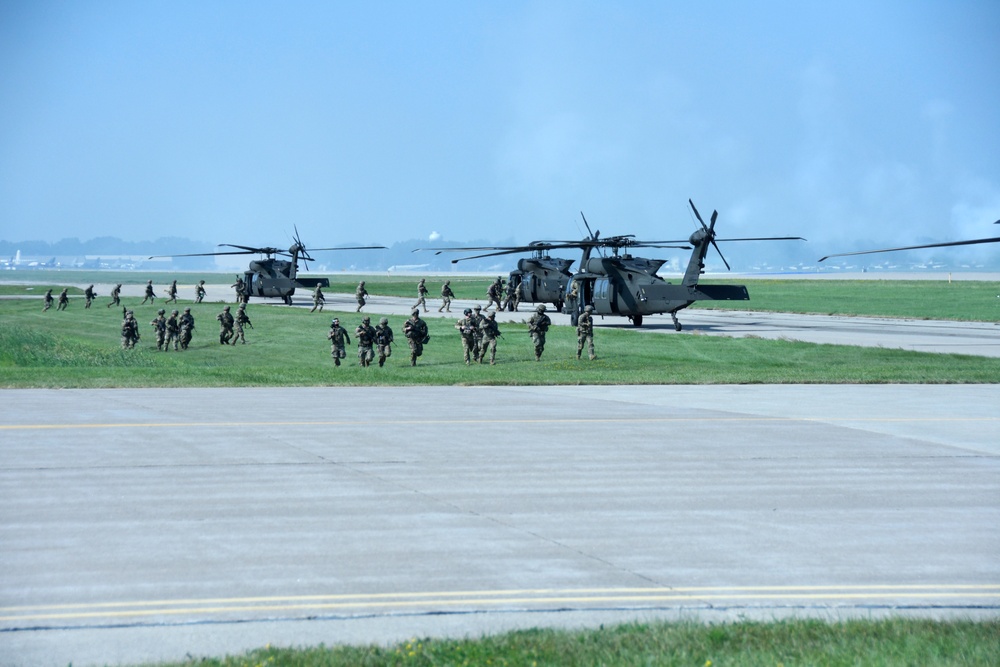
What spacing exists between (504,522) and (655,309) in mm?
32355

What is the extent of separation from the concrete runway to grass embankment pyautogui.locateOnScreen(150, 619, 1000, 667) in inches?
14.9

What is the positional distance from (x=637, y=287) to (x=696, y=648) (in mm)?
35832

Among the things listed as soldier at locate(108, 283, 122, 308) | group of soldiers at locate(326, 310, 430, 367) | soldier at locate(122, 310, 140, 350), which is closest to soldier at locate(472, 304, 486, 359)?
group of soldiers at locate(326, 310, 430, 367)

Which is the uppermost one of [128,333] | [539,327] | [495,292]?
[495,292]

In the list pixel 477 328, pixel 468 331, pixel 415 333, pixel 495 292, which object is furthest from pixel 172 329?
pixel 495 292

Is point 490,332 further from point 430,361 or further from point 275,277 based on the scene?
point 275,277

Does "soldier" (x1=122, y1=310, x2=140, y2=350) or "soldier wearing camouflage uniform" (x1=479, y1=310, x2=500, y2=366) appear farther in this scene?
"soldier" (x1=122, y1=310, x2=140, y2=350)

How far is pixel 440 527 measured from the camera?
10.1 m

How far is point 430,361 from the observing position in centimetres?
3384

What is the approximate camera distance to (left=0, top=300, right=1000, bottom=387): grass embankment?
24.0m

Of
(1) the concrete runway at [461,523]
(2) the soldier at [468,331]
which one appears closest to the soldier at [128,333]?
Answer: (2) the soldier at [468,331]

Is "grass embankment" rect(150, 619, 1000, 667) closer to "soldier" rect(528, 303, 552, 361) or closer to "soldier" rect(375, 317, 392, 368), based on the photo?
"soldier" rect(528, 303, 552, 361)

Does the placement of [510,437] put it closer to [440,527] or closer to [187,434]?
[187,434]

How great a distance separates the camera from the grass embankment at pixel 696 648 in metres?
6.51
